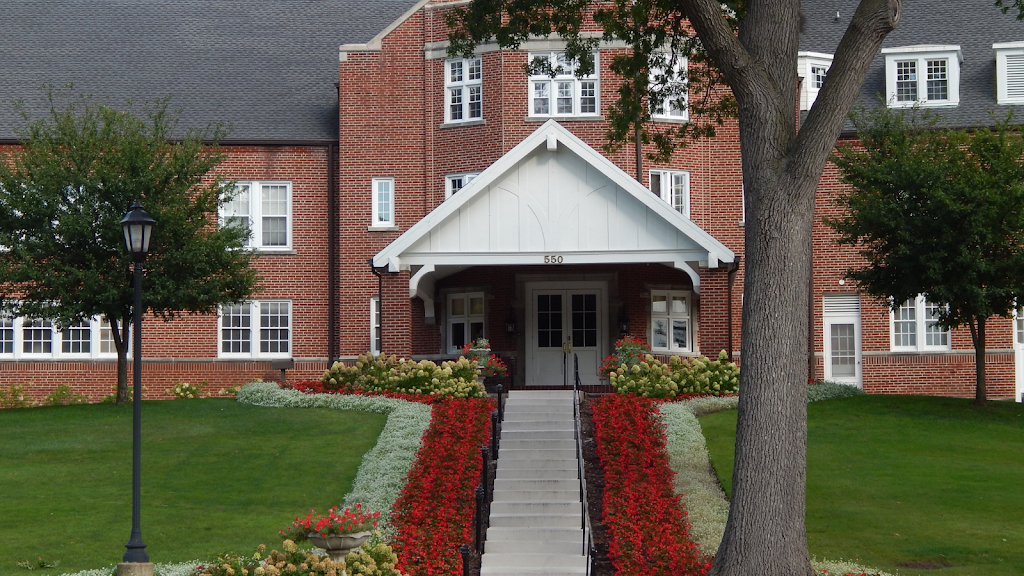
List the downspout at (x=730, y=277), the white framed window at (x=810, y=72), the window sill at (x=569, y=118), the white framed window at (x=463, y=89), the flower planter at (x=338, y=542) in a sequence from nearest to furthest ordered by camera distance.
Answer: the flower planter at (x=338, y=542) < the downspout at (x=730, y=277) < the window sill at (x=569, y=118) < the white framed window at (x=463, y=89) < the white framed window at (x=810, y=72)

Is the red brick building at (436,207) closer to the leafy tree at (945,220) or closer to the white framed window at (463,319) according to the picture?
the white framed window at (463,319)

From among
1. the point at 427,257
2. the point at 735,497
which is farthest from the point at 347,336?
the point at 735,497

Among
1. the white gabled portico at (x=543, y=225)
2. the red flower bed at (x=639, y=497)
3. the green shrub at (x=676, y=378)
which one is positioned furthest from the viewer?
the white gabled portico at (x=543, y=225)

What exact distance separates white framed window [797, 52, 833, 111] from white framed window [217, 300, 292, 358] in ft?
44.2

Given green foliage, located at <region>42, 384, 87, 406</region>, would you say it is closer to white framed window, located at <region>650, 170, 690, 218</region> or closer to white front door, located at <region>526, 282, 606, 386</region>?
white front door, located at <region>526, 282, 606, 386</region>

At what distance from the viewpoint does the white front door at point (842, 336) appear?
28.6m

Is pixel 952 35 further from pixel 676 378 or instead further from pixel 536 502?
pixel 536 502

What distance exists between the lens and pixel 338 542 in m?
12.2

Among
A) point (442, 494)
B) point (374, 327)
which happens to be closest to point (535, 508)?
point (442, 494)

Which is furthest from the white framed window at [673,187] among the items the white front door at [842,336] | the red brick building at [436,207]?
the white front door at [842,336]

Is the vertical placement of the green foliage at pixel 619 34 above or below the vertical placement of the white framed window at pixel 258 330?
above

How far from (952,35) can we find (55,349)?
78.6 ft

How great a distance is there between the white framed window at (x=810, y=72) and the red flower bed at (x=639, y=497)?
11857 millimetres

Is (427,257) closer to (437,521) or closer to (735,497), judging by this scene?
(437,521)
